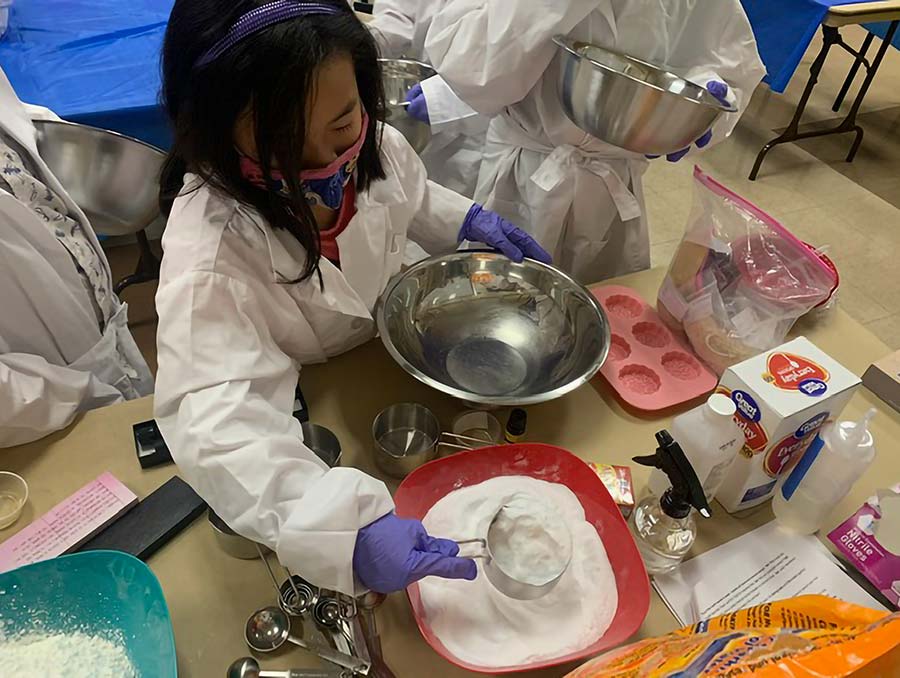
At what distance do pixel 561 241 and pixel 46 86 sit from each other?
1.40m

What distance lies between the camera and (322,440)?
0.88 metres

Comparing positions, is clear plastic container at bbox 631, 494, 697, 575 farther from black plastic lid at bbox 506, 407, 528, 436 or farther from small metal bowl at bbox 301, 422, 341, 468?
small metal bowl at bbox 301, 422, 341, 468

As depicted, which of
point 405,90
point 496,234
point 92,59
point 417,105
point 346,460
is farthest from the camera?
point 92,59

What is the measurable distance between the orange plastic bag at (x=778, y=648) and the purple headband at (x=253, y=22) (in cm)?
70

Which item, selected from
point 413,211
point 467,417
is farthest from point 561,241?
point 467,417

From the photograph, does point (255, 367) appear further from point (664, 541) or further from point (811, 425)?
point (811, 425)

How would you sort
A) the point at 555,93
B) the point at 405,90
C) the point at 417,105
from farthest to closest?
the point at 405,90 < the point at 417,105 < the point at 555,93

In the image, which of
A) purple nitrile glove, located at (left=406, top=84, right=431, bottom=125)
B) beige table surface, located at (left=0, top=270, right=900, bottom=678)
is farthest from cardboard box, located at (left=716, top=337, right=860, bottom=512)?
purple nitrile glove, located at (left=406, top=84, right=431, bottom=125)

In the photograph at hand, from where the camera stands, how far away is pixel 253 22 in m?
0.68

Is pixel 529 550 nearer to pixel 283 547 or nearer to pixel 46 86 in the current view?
pixel 283 547

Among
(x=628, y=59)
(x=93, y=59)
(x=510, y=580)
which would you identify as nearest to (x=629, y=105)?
(x=628, y=59)

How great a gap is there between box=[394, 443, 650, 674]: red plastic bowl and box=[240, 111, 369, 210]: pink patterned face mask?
0.37 metres

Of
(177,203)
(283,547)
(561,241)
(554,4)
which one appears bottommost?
(561,241)

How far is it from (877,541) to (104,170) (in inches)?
57.7
